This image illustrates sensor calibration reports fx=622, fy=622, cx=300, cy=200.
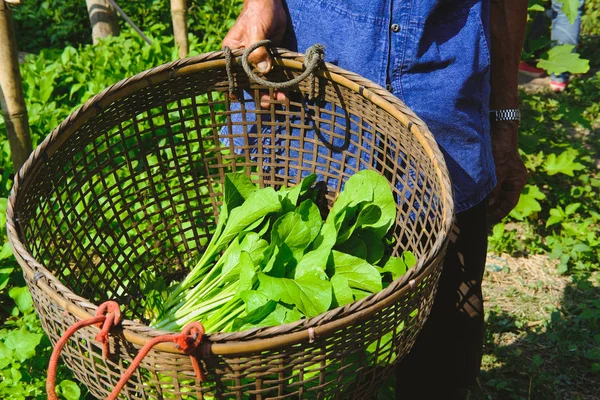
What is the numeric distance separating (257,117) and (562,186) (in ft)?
8.31

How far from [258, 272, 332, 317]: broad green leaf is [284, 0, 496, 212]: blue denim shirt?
1.97 feet

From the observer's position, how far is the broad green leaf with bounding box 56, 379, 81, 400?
1764 millimetres

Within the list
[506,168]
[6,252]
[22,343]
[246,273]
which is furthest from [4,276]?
[506,168]

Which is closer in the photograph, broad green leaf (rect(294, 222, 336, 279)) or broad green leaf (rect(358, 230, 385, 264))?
broad green leaf (rect(294, 222, 336, 279))

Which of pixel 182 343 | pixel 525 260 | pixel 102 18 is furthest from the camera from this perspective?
pixel 102 18

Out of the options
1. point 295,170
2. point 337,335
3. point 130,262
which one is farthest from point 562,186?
point 337,335

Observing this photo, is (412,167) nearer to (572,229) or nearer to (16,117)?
(16,117)

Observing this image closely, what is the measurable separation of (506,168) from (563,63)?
163 cm

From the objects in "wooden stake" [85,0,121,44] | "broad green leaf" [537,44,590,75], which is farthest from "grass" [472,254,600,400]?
"wooden stake" [85,0,121,44]

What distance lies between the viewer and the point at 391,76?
1.60 m

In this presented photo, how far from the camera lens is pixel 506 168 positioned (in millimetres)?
1907

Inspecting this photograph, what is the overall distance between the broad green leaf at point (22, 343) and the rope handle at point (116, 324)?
92 cm

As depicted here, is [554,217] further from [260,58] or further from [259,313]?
[259,313]

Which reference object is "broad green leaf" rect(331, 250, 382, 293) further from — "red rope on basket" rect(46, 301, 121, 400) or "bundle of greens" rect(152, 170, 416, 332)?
"red rope on basket" rect(46, 301, 121, 400)
